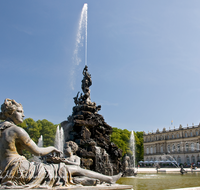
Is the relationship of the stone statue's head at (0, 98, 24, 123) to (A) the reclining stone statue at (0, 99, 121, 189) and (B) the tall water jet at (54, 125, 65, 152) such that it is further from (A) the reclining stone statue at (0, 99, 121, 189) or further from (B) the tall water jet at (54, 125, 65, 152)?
(B) the tall water jet at (54, 125, 65, 152)

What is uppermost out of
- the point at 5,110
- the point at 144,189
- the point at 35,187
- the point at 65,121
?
the point at 65,121

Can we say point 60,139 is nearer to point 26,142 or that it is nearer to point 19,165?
point 26,142

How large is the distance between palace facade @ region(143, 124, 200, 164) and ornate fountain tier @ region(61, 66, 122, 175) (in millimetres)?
72591

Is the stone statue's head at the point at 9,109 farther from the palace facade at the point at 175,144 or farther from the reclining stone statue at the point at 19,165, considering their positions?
the palace facade at the point at 175,144

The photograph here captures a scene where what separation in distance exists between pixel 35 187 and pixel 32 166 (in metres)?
0.38

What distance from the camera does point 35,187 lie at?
11.9 feet

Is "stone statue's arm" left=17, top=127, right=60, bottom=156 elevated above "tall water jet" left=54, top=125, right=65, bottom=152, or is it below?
below

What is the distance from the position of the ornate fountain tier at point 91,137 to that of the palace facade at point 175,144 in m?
72.6

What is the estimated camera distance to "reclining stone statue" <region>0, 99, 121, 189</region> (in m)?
3.66

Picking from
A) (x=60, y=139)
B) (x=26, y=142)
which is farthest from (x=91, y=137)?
(x=26, y=142)

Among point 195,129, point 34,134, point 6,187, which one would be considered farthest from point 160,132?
point 6,187

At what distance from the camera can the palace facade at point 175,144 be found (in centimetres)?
7969

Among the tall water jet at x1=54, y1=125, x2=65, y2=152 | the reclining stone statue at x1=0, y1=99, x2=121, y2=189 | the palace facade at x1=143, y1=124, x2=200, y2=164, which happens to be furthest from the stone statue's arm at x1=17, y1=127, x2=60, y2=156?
the palace facade at x1=143, y1=124, x2=200, y2=164

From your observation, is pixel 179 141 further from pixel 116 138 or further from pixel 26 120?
pixel 26 120
